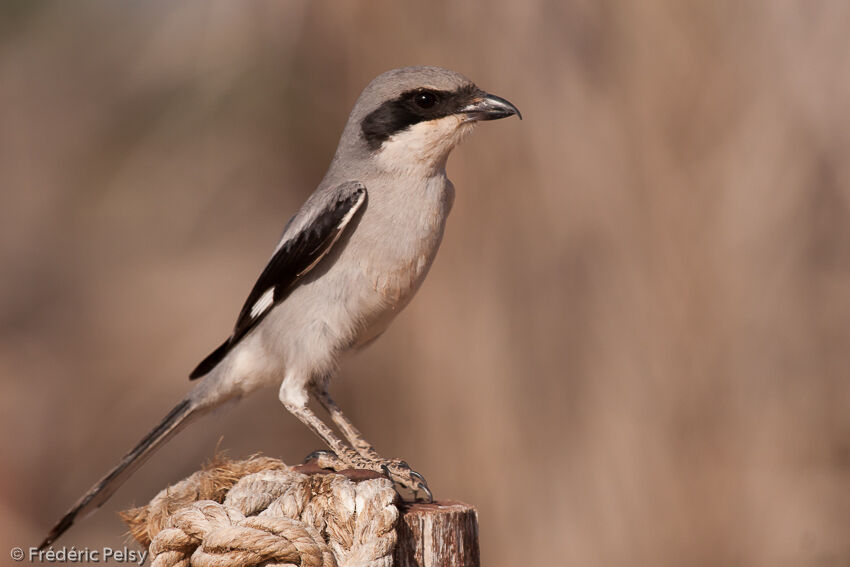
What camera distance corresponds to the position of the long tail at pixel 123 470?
7.52ft

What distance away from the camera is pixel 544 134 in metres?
3.98

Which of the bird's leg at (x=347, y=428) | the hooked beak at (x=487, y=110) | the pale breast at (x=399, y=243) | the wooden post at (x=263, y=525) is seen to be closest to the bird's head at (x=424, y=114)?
the hooked beak at (x=487, y=110)

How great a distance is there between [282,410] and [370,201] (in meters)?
2.60

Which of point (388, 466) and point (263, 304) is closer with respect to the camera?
point (388, 466)

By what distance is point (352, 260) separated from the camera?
7.76 feet

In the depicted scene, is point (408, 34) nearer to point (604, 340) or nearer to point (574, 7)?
point (574, 7)

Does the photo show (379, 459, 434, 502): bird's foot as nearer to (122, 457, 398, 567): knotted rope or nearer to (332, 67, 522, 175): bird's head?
(122, 457, 398, 567): knotted rope

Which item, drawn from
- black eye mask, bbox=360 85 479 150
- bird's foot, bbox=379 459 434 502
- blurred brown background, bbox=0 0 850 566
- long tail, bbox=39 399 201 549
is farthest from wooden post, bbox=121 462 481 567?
blurred brown background, bbox=0 0 850 566

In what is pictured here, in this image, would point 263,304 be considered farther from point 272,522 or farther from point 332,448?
point 272,522

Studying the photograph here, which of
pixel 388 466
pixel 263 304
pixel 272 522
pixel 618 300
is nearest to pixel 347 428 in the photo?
pixel 388 466

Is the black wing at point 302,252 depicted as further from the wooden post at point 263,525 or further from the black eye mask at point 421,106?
the wooden post at point 263,525

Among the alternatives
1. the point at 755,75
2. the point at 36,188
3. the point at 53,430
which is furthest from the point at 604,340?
the point at 36,188

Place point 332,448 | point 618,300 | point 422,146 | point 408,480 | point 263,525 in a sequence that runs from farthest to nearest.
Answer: point 618,300 < point 422,146 < point 332,448 < point 408,480 < point 263,525

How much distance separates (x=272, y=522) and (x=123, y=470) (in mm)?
916
